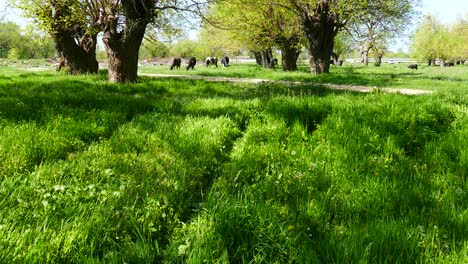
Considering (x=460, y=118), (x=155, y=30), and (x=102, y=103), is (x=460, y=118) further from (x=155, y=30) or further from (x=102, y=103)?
(x=155, y=30)

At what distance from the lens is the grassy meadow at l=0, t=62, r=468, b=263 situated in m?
2.44

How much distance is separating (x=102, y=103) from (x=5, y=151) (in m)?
4.16

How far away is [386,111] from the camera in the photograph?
681 centimetres

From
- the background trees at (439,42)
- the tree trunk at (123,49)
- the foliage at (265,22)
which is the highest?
the background trees at (439,42)

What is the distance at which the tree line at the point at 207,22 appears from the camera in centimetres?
1327

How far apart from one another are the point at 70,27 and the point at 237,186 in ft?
54.3

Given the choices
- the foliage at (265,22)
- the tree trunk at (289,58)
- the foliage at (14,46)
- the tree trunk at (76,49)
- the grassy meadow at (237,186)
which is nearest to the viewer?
the grassy meadow at (237,186)

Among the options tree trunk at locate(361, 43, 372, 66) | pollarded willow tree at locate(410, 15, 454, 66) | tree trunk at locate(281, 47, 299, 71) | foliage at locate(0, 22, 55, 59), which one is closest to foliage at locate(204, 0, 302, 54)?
tree trunk at locate(281, 47, 299, 71)

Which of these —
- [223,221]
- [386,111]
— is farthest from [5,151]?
[386,111]

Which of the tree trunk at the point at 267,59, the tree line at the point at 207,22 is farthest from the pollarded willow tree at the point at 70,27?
Answer: the tree trunk at the point at 267,59

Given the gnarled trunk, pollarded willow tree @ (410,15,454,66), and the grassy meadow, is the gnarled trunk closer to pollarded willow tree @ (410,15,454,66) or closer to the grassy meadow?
the grassy meadow

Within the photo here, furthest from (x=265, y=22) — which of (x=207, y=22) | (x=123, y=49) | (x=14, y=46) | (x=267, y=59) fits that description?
(x=14, y=46)

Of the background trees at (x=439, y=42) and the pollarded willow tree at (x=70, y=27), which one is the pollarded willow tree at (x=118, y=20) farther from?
the background trees at (x=439, y=42)

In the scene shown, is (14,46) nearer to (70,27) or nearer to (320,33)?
(70,27)
